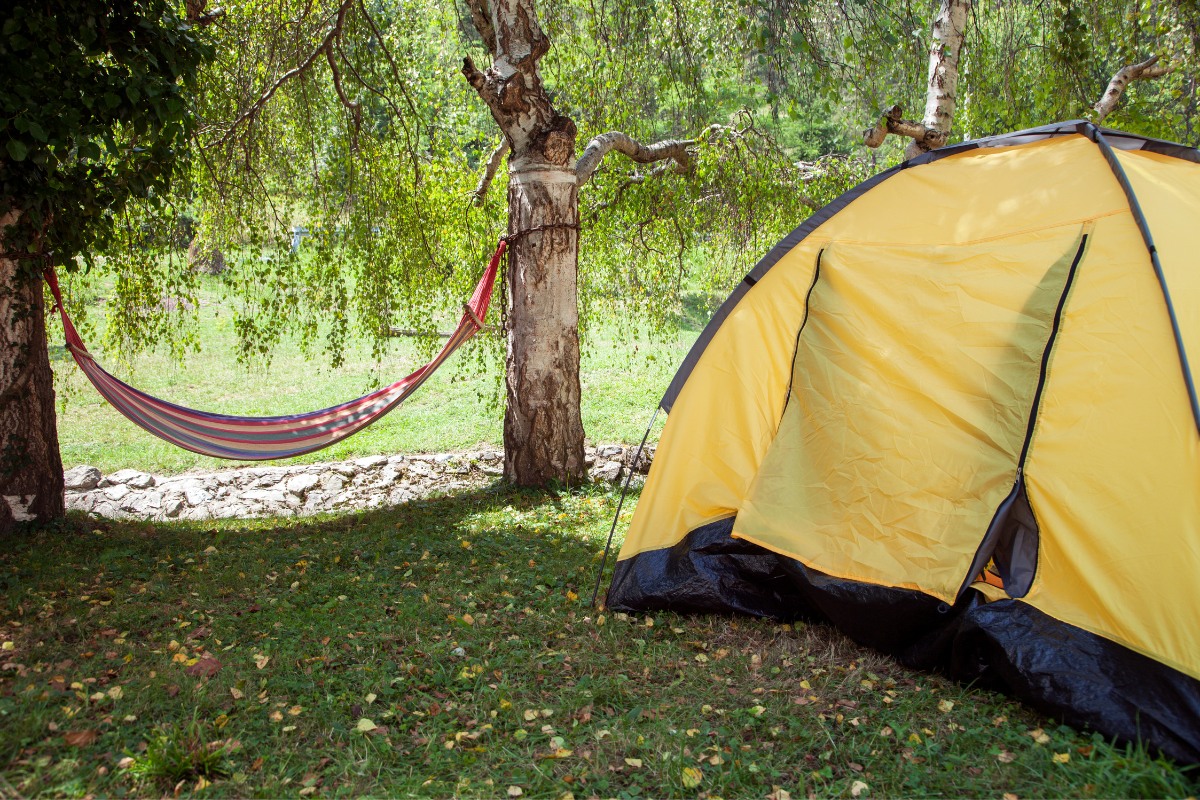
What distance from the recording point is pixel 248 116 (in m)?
5.01

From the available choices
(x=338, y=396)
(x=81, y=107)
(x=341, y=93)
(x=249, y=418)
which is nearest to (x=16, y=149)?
(x=81, y=107)

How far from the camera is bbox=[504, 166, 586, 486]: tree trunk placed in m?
4.47

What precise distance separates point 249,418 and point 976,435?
3.33 m

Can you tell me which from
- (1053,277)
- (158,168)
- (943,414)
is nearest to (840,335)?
(943,414)

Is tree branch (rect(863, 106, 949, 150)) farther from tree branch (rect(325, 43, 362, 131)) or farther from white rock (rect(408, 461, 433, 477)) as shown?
white rock (rect(408, 461, 433, 477))

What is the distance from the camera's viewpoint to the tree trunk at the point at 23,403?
3672 mm

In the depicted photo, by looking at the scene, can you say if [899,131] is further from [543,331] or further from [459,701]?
[459,701]

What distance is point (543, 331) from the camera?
14.9 feet

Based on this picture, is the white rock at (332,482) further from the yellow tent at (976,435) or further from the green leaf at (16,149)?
the yellow tent at (976,435)

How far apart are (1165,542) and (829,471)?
93 cm

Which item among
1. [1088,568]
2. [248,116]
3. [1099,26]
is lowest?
[1088,568]

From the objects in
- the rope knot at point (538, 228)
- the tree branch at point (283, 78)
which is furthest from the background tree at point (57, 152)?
the rope knot at point (538, 228)

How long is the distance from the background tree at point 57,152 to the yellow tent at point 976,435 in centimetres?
242

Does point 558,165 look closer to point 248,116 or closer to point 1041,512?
point 248,116
